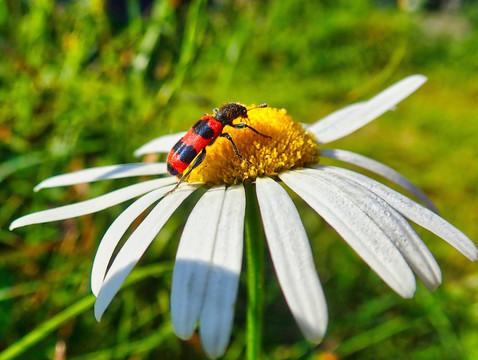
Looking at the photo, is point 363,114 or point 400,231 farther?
point 363,114

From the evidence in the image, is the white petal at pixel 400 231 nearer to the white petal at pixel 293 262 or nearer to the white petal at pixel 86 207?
the white petal at pixel 293 262

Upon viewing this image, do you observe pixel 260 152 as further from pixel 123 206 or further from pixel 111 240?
pixel 123 206

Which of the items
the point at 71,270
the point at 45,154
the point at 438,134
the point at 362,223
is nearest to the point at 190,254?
the point at 362,223

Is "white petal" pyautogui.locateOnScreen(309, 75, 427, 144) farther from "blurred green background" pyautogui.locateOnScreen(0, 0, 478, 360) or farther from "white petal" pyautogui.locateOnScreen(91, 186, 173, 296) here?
"white petal" pyautogui.locateOnScreen(91, 186, 173, 296)

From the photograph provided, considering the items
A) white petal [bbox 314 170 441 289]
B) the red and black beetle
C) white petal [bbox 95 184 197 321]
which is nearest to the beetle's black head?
the red and black beetle

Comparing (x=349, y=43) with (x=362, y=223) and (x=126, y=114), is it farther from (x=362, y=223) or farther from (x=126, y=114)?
(x=362, y=223)

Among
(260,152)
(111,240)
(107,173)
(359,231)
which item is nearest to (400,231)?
(359,231)

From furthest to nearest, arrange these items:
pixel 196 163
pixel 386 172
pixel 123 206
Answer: pixel 123 206
pixel 386 172
pixel 196 163
